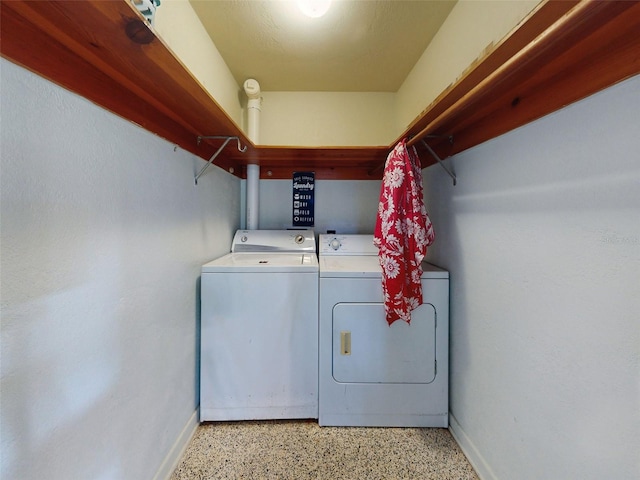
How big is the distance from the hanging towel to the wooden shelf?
0.82 ft

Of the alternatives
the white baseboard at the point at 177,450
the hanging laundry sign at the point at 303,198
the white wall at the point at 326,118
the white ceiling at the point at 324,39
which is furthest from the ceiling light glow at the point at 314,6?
the white baseboard at the point at 177,450

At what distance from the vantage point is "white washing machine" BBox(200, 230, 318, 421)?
1436 millimetres

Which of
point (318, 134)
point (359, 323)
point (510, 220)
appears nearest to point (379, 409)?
point (359, 323)

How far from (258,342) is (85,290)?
3.05 ft

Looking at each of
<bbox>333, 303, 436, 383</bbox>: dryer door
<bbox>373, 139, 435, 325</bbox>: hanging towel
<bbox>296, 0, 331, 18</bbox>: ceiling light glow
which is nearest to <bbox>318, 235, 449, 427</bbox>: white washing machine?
<bbox>333, 303, 436, 383</bbox>: dryer door

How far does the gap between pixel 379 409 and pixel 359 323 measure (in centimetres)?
55

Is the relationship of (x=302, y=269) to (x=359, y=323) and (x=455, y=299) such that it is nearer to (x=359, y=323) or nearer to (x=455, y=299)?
(x=359, y=323)

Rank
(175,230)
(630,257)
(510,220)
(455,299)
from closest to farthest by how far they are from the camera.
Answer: (630,257), (510,220), (175,230), (455,299)

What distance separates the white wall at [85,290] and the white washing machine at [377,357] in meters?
0.86

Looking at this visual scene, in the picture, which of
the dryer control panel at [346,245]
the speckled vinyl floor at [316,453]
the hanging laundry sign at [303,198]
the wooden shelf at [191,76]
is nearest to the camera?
the wooden shelf at [191,76]

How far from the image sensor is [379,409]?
4.76 feet

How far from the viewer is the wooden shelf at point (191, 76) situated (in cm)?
55

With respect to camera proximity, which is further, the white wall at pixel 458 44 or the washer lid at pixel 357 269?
the washer lid at pixel 357 269

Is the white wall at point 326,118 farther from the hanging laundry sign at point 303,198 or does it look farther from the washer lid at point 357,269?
the washer lid at point 357,269
